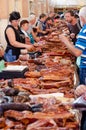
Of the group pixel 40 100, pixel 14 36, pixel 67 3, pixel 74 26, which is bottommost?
pixel 67 3

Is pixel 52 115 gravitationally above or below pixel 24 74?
above

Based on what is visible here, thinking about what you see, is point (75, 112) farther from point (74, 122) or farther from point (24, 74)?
point (24, 74)

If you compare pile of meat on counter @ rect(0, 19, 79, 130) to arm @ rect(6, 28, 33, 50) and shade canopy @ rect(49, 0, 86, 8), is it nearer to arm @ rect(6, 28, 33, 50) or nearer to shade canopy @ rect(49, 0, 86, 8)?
arm @ rect(6, 28, 33, 50)

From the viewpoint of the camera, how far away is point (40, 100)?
3.16 metres

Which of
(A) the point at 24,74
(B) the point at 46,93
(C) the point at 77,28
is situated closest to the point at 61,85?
(B) the point at 46,93

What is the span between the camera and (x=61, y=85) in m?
3.90

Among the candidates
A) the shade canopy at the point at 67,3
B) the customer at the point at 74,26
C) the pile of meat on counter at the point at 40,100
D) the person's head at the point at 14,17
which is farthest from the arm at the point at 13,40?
the shade canopy at the point at 67,3

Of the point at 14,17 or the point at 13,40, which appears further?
the point at 13,40

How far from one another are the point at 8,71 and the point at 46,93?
3.07 feet

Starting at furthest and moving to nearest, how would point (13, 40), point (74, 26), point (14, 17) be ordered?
point (74, 26), point (13, 40), point (14, 17)

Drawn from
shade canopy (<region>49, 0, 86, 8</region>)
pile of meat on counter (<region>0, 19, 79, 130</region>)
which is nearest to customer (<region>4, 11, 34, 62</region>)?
pile of meat on counter (<region>0, 19, 79, 130</region>)

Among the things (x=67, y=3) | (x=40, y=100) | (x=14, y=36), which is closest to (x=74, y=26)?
(x=14, y=36)

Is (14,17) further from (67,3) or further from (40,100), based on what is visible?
(67,3)

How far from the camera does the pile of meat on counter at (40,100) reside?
2535mm
